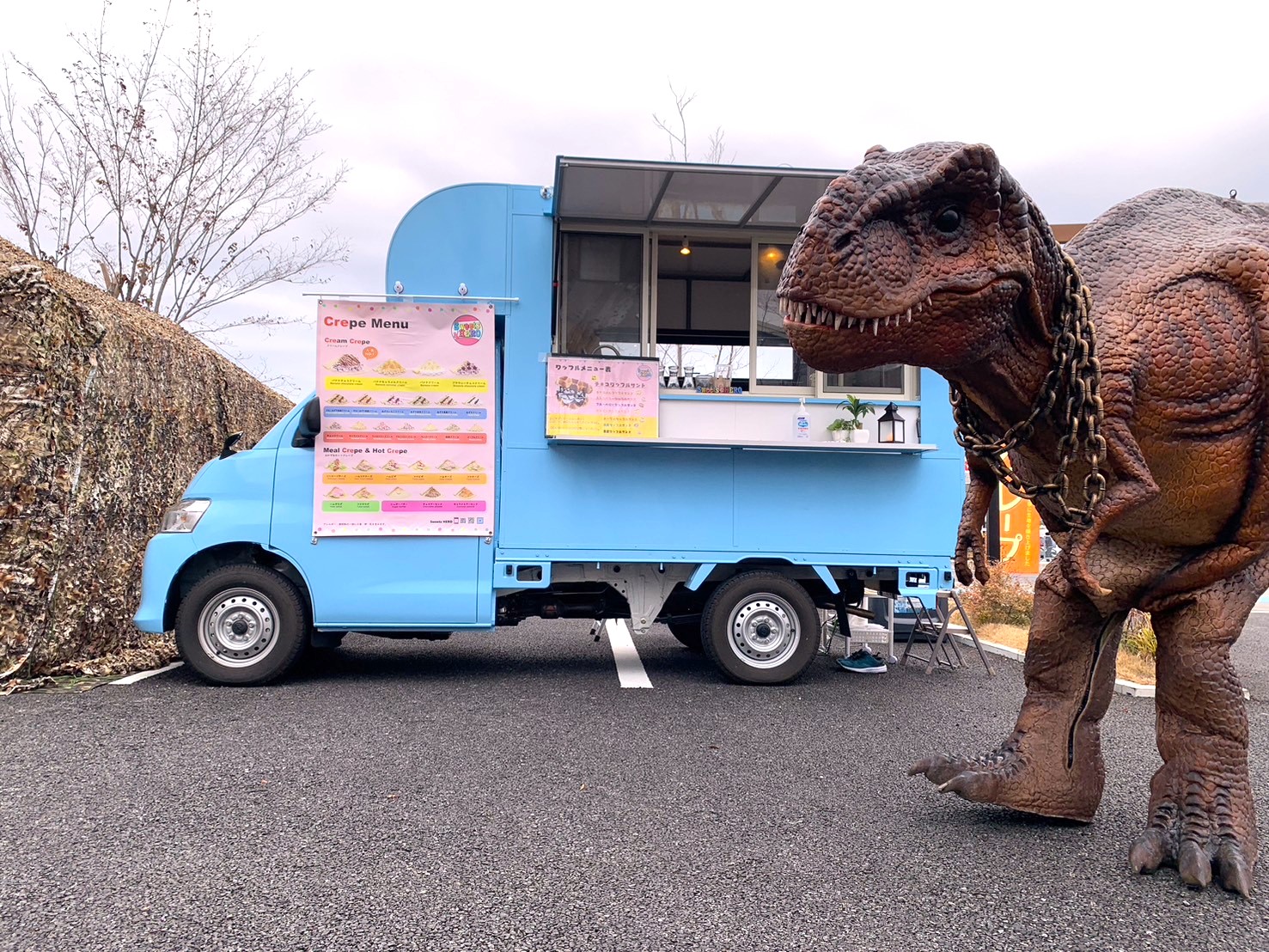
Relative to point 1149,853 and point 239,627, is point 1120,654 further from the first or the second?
point 239,627

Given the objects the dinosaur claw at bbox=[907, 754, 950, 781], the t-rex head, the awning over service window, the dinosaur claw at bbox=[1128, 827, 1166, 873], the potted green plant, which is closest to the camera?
the t-rex head

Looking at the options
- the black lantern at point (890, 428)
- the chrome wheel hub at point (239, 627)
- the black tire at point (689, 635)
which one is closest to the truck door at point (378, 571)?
the chrome wheel hub at point (239, 627)

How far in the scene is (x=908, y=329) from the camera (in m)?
2.04

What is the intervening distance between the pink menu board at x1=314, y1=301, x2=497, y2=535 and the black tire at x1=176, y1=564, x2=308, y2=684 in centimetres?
53

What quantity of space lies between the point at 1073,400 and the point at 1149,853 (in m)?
1.44

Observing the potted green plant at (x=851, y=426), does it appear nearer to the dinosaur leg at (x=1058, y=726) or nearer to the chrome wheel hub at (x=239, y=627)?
the dinosaur leg at (x=1058, y=726)

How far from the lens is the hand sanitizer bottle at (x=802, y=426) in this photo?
5.73 metres

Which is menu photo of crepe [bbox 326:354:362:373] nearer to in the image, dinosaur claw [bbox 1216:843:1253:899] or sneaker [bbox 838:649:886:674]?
sneaker [bbox 838:649:886:674]

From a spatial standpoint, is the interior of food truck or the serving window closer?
the interior of food truck

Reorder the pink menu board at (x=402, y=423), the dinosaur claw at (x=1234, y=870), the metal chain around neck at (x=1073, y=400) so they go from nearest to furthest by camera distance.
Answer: the metal chain around neck at (x=1073, y=400) < the dinosaur claw at (x=1234, y=870) < the pink menu board at (x=402, y=423)

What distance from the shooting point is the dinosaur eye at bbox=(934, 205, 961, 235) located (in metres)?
2.06

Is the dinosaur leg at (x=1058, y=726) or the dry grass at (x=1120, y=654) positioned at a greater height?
the dinosaur leg at (x=1058, y=726)

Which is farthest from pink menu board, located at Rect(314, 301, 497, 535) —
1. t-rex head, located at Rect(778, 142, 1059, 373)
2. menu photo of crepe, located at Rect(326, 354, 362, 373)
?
t-rex head, located at Rect(778, 142, 1059, 373)

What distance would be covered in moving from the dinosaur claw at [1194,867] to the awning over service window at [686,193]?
3.89 metres
